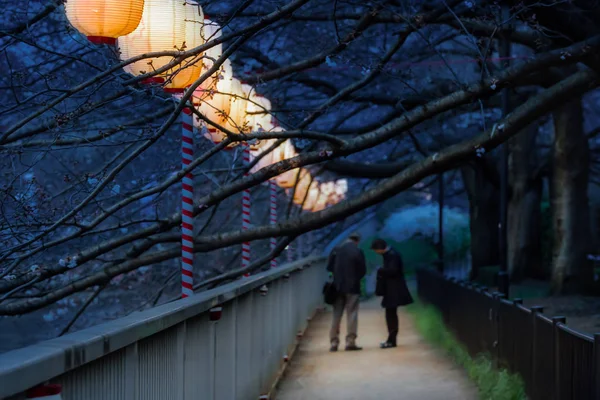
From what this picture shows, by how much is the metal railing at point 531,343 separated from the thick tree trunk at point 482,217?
14942mm

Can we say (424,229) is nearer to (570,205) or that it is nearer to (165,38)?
(570,205)

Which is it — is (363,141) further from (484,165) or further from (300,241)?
(300,241)

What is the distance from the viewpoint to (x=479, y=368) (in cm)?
1439

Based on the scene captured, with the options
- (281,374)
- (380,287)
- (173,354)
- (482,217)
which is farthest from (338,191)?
(173,354)

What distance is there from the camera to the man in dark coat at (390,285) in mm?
20250

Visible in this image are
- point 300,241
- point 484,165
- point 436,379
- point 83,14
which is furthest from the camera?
point 300,241

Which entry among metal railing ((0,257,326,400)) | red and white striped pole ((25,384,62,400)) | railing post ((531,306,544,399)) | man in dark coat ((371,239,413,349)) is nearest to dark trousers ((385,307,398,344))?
man in dark coat ((371,239,413,349))

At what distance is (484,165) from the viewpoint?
31.3 meters

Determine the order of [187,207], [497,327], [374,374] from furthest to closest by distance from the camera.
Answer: [374,374] < [497,327] < [187,207]

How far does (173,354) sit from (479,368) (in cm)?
791

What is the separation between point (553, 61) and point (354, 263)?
7.57 m

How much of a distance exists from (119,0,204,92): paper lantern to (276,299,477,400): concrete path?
4477mm

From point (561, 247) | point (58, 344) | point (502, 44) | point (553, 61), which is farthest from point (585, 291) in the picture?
point (58, 344)

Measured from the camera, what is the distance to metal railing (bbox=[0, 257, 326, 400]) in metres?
4.38
